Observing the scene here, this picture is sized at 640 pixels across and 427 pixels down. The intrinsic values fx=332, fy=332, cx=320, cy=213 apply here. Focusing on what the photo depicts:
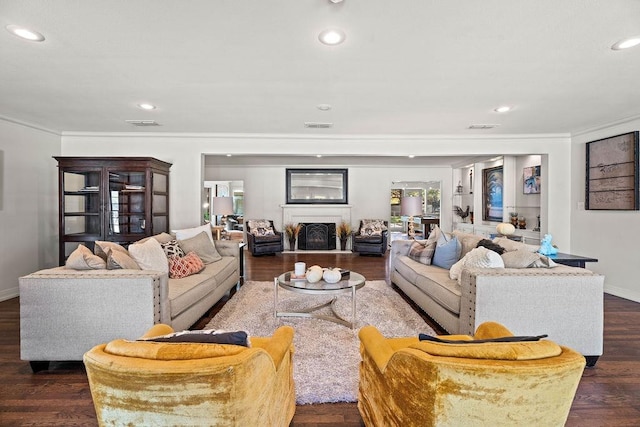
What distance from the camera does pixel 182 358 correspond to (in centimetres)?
102

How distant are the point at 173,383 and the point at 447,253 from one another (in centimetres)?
348

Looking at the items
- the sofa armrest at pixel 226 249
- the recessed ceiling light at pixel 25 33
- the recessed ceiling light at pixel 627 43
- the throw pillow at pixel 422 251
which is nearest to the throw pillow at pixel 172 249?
the sofa armrest at pixel 226 249

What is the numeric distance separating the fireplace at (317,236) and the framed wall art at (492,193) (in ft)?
11.8

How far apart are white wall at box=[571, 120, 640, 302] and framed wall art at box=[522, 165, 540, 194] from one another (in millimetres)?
689

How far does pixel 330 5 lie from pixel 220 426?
2.00 metres

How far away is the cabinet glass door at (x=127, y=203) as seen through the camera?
4.53 m

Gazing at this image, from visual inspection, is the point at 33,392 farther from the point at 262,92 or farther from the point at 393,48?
the point at 393,48

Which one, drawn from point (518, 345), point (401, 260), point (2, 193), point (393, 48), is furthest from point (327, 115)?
point (2, 193)

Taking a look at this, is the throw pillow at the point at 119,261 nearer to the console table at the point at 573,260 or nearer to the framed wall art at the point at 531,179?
the console table at the point at 573,260

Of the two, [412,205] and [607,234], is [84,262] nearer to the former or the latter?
[607,234]

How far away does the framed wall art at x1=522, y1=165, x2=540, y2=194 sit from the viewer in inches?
226

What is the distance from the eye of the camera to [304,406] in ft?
6.50

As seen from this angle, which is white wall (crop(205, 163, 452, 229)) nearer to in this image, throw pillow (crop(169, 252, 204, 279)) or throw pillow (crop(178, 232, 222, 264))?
throw pillow (crop(178, 232, 222, 264))

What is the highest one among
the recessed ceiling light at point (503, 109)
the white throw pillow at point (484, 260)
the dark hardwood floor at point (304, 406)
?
the recessed ceiling light at point (503, 109)
